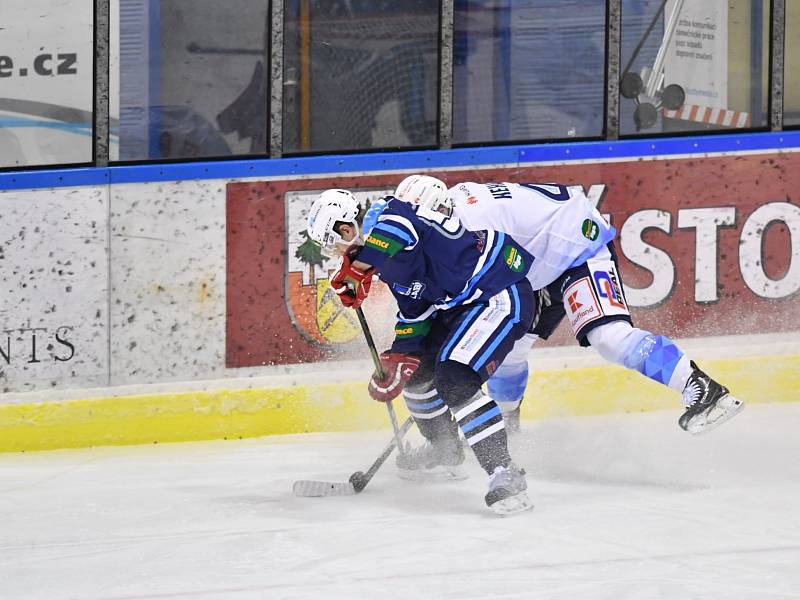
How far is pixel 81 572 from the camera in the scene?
3580 millimetres

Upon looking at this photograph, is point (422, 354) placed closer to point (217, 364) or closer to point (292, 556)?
point (292, 556)

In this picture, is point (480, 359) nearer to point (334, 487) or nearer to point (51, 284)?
point (334, 487)

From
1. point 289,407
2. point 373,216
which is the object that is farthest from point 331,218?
point 289,407

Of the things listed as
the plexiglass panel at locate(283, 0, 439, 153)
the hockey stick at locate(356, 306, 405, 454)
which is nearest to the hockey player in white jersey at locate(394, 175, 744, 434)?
the hockey stick at locate(356, 306, 405, 454)

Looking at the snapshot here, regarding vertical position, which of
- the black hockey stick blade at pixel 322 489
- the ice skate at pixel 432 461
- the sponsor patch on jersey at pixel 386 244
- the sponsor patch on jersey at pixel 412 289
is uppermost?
the sponsor patch on jersey at pixel 386 244

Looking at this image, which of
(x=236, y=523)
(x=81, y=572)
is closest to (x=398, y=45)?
(x=236, y=523)

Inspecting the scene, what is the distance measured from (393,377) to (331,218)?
0.57m

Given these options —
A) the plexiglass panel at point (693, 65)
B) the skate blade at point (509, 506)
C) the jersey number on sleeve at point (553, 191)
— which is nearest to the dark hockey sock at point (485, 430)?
the skate blade at point (509, 506)

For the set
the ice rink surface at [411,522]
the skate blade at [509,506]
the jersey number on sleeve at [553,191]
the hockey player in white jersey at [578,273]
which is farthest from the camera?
the jersey number on sleeve at [553,191]

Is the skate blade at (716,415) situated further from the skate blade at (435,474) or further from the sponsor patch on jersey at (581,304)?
the skate blade at (435,474)

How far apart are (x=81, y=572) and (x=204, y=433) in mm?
2001

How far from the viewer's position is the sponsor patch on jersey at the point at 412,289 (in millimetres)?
4184

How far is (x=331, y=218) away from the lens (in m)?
4.14

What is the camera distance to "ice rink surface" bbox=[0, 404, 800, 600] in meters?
3.29
